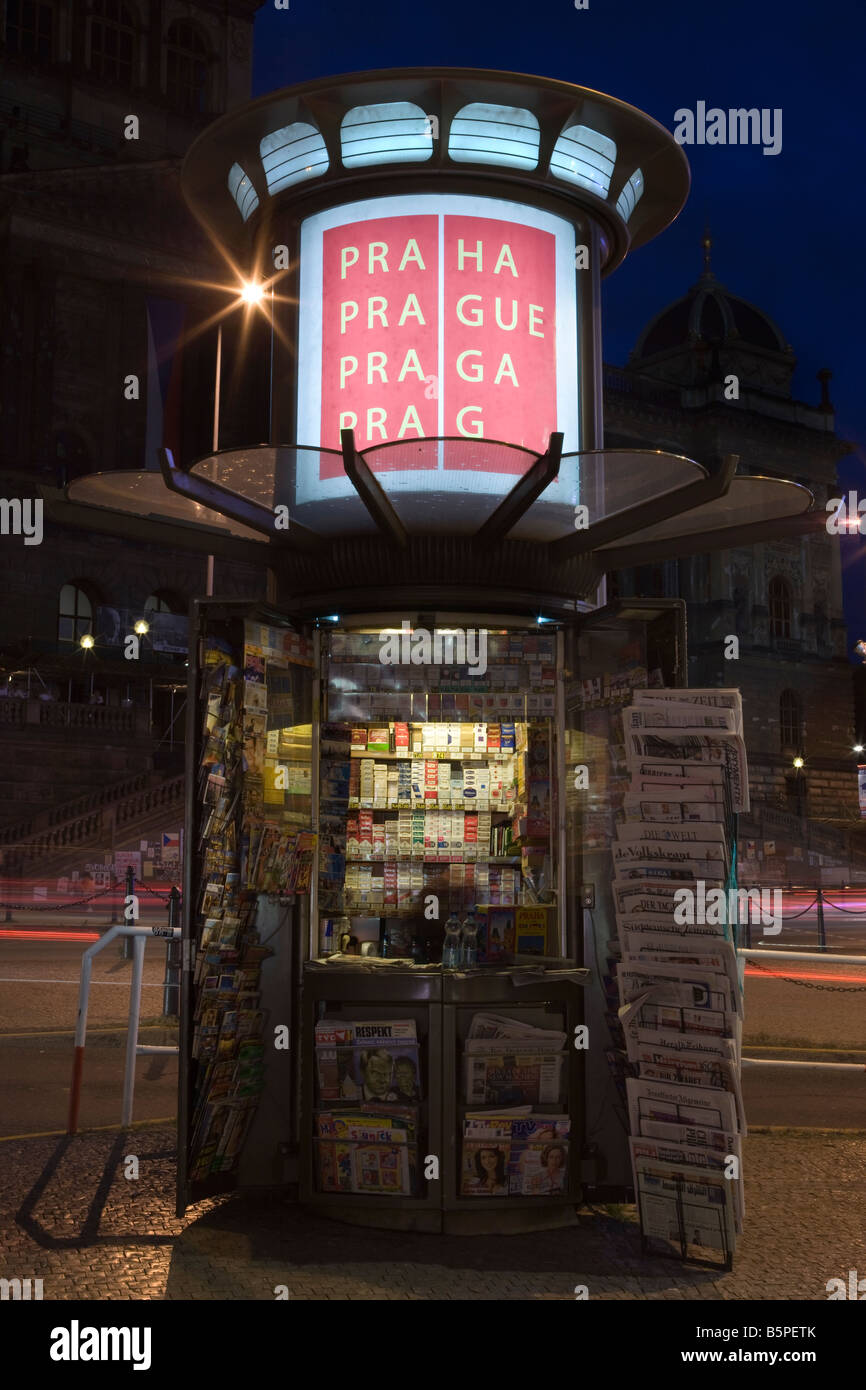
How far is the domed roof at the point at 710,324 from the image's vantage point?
71.1 meters

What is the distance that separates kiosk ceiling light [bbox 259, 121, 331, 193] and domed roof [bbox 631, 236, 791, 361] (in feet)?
213

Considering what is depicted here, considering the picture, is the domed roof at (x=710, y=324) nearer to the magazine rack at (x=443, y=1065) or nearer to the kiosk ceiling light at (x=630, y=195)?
the kiosk ceiling light at (x=630, y=195)

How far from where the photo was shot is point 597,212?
8.36 meters

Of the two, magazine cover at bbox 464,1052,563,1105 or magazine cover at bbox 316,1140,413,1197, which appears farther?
magazine cover at bbox 464,1052,563,1105

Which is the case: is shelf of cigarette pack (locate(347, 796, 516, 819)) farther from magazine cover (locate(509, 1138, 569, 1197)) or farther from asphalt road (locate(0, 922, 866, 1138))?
asphalt road (locate(0, 922, 866, 1138))

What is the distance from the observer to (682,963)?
257 inches

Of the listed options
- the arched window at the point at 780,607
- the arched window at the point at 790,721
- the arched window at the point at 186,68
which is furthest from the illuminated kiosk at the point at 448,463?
the arched window at the point at 780,607

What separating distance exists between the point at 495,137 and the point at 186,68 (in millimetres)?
50999

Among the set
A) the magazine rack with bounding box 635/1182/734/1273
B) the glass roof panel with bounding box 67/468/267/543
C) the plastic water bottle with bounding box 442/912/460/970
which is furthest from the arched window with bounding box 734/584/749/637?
the magazine rack with bounding box 635/1182/734/1273

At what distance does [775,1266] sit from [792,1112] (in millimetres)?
3731

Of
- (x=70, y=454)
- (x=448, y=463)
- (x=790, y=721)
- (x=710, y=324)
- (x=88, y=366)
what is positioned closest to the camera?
(x=448, y=463)

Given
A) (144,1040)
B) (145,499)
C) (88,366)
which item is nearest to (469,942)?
(145,499)

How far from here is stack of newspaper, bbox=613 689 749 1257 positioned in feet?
21.0

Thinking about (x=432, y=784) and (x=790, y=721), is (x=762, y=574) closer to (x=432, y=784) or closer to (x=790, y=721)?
(x=790, y=721)
